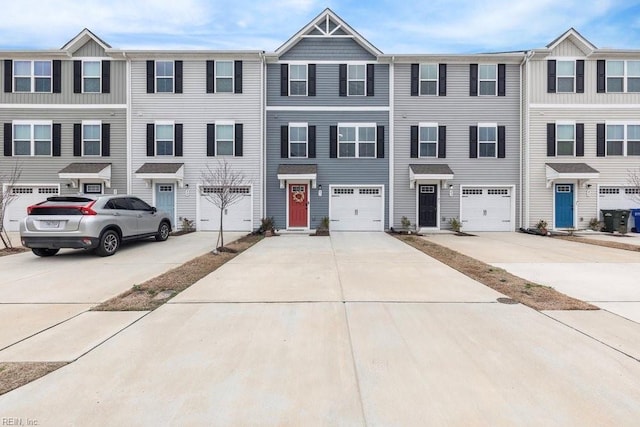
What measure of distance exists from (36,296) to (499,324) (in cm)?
673

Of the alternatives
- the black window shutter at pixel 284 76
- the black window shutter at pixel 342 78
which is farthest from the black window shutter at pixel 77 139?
the black window shutter at pixel 342 78

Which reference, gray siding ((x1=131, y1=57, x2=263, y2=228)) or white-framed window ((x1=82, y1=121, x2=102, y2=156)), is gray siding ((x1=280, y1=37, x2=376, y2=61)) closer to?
gray siding ((x1=131, y1=57, x2=263, y2=228))

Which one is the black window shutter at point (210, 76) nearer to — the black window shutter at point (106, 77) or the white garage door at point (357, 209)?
the black window shutter at point (106, 77)

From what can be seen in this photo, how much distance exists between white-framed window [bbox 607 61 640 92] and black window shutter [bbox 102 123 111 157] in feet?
76.5

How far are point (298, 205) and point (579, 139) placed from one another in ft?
44.2

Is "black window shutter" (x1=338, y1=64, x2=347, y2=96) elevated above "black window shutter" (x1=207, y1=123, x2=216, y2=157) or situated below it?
above

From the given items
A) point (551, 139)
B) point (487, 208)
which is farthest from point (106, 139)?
point (551, 139)

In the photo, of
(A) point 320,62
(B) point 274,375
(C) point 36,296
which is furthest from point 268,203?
(B) point 274,375

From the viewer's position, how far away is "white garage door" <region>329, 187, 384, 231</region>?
16.0m

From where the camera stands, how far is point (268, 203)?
16.0 m

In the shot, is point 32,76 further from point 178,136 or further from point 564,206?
point 564,206

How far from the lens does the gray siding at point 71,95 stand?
1547cm

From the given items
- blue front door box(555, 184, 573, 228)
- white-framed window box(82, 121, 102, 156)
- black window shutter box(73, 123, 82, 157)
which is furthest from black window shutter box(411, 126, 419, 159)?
black window shutter box(73, 123, 82, 157)

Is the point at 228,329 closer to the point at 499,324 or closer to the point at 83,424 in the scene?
the point at 83,424
